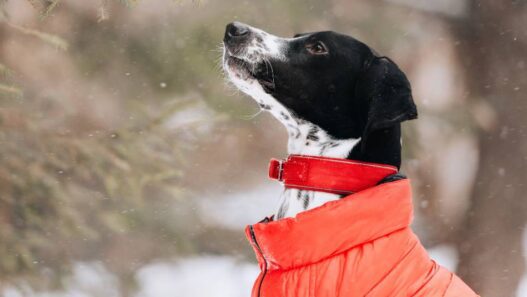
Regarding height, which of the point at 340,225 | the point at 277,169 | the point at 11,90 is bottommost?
the point at 340,225

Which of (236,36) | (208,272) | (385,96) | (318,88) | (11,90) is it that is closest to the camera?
(385,96)

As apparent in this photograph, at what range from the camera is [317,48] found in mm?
2643

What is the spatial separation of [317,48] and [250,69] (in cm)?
29

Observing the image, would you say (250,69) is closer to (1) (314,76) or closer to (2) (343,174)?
(1) (314,76)

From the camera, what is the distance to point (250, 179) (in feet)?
18.5

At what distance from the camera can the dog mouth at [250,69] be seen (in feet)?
8.29

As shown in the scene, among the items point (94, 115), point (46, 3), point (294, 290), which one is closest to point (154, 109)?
point (94, 115)

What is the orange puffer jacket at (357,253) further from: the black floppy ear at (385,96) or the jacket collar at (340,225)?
the black floppy ear at (385,96)

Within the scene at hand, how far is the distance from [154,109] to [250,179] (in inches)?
41.7

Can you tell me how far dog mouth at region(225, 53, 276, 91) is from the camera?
2.53 m

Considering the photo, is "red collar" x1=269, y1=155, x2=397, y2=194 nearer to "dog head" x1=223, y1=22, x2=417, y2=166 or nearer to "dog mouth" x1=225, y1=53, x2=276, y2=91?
"dog head" x1=223, y1=22, x2=417, y2=166

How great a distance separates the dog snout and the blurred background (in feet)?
5.01

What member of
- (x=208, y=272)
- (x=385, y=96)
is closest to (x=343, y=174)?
(x=385, y=96)

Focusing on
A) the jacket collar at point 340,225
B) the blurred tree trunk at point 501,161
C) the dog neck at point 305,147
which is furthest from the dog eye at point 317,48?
the blurred tree trunk at point 501,161
